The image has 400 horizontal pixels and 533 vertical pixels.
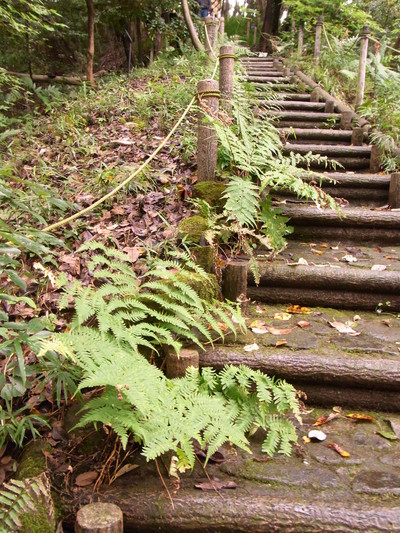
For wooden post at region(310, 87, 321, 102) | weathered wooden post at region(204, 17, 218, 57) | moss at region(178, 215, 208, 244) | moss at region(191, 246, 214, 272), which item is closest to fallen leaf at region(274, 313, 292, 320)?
moss at region(191, 246, 214, 272)

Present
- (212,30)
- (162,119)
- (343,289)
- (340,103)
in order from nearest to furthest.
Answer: (343,289) → (162,119) → (340,103) → (212,30)

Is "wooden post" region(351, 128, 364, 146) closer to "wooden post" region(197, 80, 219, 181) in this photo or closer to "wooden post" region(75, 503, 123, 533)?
"wooden post" region(197, 80, 219, 181)

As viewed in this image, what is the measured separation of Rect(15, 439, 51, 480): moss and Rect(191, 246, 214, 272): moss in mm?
1463

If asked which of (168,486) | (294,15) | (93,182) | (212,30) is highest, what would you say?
(294,15)

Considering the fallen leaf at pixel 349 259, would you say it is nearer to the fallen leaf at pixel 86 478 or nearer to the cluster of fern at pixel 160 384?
the cluster of fern at pixel 160 384

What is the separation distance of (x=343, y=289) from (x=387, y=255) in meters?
0.84

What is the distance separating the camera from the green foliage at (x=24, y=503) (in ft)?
4.78

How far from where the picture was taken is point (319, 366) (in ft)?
7.80

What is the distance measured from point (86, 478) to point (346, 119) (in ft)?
19.8

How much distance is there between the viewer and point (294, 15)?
40.2ft

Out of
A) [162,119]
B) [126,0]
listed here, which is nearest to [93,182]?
[162,119]

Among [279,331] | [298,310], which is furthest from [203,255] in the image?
[298,310]

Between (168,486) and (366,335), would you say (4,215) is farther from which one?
(366,335)

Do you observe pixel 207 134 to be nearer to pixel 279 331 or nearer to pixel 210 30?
pixel 279 331
